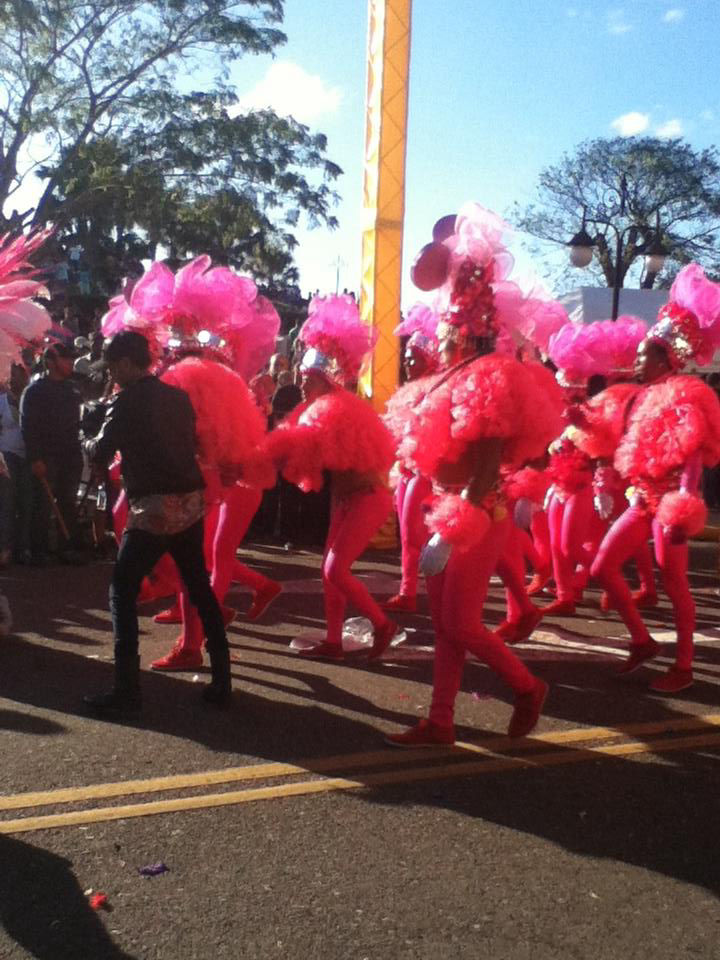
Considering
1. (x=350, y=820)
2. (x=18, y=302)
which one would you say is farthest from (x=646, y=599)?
(x=18, y=302)

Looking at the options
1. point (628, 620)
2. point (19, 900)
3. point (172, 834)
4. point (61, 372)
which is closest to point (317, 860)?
point (172, 834)

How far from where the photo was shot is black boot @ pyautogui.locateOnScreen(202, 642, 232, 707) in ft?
17.4

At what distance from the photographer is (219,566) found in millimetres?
6609

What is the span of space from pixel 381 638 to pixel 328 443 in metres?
1.24

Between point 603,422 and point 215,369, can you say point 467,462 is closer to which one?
point 215,369

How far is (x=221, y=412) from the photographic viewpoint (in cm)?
580

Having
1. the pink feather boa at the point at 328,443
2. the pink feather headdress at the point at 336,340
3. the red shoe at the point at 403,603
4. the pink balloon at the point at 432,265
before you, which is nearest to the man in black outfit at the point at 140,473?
the pink feather boa at the point at 328,443

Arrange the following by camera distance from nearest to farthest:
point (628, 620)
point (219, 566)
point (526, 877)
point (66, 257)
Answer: point (526, 877)
point (628, 620)
point (219, 566)
point (66, 257)

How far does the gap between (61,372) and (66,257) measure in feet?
58.9

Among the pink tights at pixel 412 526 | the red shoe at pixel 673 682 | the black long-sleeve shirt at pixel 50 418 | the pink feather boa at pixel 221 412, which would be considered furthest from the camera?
the black long-sleeve shirt at pixel 50 418

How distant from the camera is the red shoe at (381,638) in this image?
6.37 meters

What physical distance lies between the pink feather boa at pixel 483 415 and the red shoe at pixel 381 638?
1959mm

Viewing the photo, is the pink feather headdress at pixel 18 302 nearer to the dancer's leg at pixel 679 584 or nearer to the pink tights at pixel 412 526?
the dancer's leg at pixel 679 584

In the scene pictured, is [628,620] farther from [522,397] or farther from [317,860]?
[317,860]
